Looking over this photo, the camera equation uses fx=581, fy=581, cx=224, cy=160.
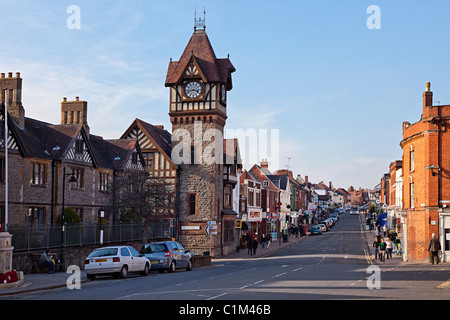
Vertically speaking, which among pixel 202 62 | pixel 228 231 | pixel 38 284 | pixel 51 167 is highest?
pixel 202 62

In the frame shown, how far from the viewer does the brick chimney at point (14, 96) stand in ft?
124

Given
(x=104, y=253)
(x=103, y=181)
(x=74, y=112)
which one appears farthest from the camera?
(x=74, y=112)

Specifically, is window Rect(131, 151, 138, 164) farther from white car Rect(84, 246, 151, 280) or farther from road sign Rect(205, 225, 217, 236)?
white car Rect(84, 246, 151, 280)

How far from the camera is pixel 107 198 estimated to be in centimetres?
4469

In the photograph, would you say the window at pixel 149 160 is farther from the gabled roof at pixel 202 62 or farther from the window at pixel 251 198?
the window at pixel 251 198

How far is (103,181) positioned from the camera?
146ft

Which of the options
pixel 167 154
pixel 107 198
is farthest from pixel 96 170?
pixel 167 154

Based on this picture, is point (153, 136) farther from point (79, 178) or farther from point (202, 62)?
point (79, 178)

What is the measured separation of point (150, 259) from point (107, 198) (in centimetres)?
1500

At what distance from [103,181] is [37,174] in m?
7.85

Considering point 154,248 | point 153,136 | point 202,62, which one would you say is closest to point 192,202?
point 153,136
